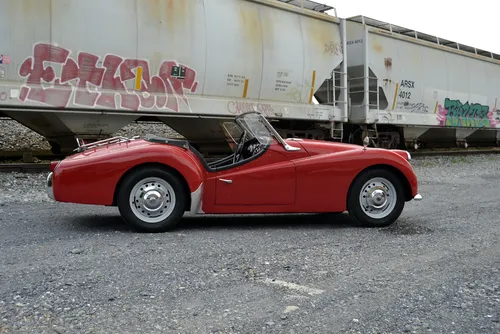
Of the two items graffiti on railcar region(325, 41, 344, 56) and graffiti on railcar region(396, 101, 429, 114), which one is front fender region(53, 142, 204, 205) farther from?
graffiti on railcar region(396, 101, 429, 114)

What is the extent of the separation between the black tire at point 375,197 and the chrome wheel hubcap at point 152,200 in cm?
192

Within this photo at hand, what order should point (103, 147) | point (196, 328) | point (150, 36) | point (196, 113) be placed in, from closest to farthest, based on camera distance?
point (196, 328), point (103, 147), point (150, 36), point (196, 113)

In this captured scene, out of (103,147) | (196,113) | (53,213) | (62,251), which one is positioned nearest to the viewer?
(62,251)

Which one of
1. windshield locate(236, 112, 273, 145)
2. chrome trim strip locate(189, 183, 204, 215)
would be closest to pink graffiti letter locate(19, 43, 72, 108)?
windshield locate(236, 112, 273, 145)

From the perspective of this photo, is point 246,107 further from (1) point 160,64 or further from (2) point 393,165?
(2) point 393,165

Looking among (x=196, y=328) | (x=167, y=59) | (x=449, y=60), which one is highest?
(x=449, y=60)

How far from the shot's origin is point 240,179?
15.5 feet

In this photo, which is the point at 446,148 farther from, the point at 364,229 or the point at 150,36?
the point at 364,229

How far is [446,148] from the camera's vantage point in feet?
66.0

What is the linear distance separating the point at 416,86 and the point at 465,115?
3549mm

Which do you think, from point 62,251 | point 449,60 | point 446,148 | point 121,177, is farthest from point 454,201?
point 446,148

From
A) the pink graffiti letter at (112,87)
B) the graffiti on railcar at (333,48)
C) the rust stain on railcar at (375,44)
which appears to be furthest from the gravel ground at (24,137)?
the rust stain on railcar at (375,44)

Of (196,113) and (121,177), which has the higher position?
(196,113)

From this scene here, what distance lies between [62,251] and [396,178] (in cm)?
343
